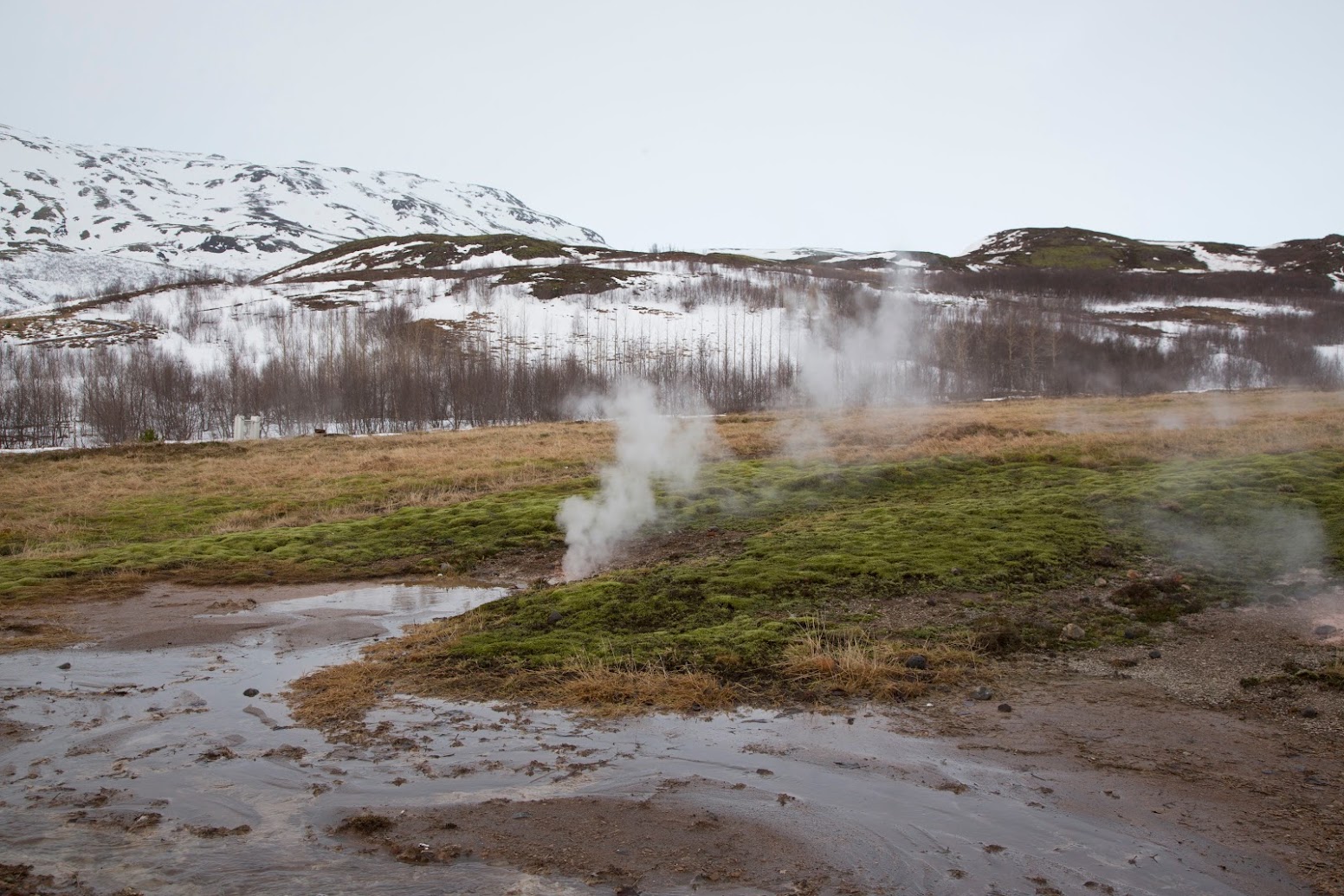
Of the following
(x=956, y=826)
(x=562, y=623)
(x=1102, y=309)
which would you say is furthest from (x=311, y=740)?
(x=1102, y=309)

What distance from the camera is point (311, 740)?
10.2 m

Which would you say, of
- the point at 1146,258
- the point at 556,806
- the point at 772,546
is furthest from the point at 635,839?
the point at 1146,258

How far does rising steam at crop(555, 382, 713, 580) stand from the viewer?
2222 cm

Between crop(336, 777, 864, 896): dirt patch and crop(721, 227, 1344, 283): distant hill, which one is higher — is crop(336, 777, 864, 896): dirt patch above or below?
below

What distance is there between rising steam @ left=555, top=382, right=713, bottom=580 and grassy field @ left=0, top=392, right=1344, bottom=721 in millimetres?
695

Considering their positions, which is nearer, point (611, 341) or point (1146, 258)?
point (611, 341)

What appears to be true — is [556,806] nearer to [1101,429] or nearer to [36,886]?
[36,886]

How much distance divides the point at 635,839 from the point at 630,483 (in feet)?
71.0

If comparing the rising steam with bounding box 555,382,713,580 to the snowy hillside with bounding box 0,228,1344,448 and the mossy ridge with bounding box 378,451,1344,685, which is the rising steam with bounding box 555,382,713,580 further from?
the snowy hillside with bounding box 0,228,1344,448

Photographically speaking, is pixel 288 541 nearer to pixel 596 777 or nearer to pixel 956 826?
pixel 596 777

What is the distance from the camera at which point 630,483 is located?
2920 centimetres

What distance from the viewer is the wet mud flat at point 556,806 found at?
7051 millimetres

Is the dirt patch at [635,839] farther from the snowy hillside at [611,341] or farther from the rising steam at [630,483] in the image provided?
the snowy hillside at [611,341]

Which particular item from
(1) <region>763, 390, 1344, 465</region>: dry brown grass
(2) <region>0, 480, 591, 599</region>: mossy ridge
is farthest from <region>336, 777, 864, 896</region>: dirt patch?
(1) <region>763, 390, 1344, 465</region>: dry brown grass
